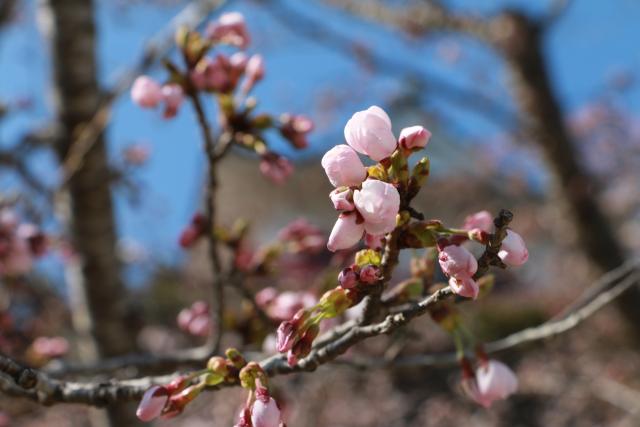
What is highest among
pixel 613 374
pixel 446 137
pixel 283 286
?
pixel 613 374

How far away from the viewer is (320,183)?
12922 millimetres

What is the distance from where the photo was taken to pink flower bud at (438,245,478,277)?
641 mm

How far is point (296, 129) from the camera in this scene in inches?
44.1

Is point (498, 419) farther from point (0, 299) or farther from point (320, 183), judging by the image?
point (320, 183)

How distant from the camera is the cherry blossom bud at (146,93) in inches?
44.3

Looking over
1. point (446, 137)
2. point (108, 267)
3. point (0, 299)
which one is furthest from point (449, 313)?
point (446, 137)

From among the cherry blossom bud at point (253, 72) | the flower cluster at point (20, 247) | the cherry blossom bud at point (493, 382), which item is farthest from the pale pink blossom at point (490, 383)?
the flower cluster at point (20, 247)

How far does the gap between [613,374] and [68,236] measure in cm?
413

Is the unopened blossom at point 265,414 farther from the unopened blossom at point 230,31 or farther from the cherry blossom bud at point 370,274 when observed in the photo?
the unopened blossom at point 230,31

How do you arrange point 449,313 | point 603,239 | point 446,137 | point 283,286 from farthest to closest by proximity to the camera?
point 446,137, point 283,286, point 603,239, point 449,313

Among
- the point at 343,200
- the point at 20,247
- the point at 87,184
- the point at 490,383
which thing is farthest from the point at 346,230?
the point at 87,184

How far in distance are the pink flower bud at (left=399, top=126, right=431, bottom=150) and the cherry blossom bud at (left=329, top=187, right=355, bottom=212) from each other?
104 mm

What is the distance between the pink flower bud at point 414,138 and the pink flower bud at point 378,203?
106 millimetres

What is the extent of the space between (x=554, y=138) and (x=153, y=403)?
13.3 ft
